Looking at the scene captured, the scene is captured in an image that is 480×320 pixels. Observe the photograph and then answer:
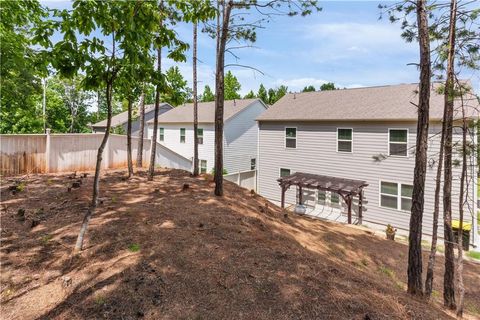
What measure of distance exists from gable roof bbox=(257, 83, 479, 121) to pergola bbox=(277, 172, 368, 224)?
3.28 metres

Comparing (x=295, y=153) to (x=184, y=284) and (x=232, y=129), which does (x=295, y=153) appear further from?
(x=184, y=284)

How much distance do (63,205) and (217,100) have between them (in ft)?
15.7

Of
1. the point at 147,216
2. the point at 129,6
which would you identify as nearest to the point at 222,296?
the point at 147,216

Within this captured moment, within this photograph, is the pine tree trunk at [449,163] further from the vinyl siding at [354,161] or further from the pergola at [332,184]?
the pergola at [332,184]

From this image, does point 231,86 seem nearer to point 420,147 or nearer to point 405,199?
point 405,199

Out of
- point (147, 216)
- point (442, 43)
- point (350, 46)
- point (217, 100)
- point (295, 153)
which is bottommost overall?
point (147, 216)

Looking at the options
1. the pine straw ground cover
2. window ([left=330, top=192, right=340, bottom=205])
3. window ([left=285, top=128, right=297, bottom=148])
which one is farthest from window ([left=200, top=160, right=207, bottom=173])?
the pine straw ground cover

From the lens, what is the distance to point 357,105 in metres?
15.3

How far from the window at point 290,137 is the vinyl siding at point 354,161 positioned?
0.23 metres

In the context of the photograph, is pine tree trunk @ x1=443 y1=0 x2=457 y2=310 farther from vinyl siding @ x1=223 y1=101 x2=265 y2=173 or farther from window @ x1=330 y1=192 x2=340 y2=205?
vinyl siding @ x1=223 y1=101 x2=265 y2=173

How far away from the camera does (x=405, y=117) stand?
12617 millimetres

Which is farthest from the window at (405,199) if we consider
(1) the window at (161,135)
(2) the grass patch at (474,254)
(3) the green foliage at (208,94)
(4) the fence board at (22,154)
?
(3) the green foliage at (208,94)

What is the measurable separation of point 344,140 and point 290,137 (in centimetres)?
327

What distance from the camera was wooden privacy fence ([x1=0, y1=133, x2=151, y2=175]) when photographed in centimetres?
920
